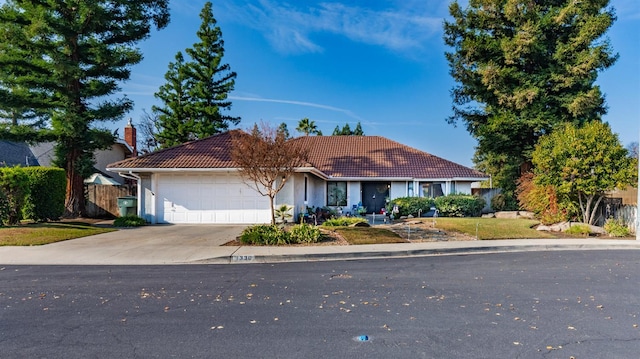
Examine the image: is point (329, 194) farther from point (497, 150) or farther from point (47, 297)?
point (47, 297)

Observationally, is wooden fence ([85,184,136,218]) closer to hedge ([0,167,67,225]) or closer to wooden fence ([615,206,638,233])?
hedge ([0,167,67,225])

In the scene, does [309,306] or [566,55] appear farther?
[566,55]

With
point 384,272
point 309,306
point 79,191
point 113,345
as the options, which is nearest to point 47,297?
point 113,345

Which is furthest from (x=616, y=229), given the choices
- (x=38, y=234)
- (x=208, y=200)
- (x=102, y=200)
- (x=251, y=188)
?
(x=102, y=200)

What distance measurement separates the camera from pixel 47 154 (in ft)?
102

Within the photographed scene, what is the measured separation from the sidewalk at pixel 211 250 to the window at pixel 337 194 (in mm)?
11559

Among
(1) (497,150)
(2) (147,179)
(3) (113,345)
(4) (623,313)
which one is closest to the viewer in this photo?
(3) (113,345)

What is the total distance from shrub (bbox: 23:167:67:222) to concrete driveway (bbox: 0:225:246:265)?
467 cm

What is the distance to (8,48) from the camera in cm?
1908

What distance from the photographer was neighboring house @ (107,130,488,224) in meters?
18.5

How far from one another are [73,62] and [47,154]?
626 inches

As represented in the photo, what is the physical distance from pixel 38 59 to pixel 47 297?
1765 cm

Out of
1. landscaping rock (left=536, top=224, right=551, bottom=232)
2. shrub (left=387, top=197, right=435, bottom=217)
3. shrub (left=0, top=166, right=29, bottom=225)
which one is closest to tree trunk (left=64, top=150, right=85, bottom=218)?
shrub (left=0, top=166, right=29, bottom=225)

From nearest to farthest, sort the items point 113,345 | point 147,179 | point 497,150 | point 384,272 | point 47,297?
point 113,345 < point 47,297 < point 384,272 < point 147,179 < point 497,150
